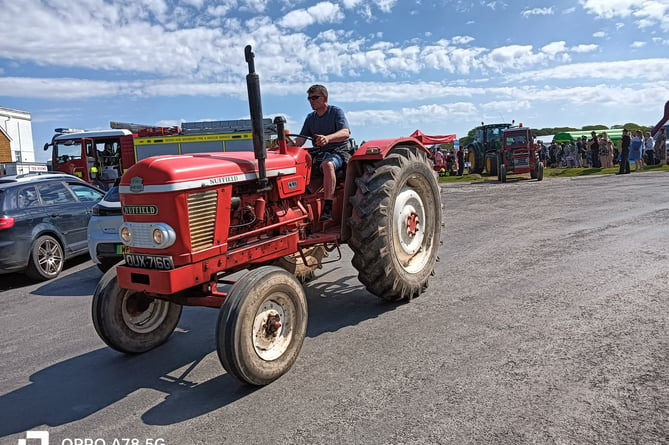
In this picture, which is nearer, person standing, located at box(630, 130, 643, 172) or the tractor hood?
the tractor hood

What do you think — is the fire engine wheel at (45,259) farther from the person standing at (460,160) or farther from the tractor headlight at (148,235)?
the person standing at (460,160)

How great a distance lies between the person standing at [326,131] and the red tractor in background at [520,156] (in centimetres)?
1674

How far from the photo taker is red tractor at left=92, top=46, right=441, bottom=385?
11.7ft

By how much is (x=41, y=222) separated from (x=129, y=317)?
4.86 meters

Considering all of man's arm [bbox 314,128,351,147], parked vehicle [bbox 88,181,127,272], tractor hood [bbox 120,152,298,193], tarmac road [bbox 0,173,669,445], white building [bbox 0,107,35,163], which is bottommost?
tarmac road [bbox 0,173,669,445]

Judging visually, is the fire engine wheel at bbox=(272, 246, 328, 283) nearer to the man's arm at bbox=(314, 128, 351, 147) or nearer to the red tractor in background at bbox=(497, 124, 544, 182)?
the man's arm at bbox=(314, 128, 351, 147)

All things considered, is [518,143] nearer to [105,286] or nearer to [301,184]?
[301,184]

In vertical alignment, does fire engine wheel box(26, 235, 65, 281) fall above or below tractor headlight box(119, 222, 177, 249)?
below

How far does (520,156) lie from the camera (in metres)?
21.0

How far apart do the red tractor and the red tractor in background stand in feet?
53.9

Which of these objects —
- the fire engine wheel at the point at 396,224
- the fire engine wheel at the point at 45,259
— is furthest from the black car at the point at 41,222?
the fire engine wheel at the point at 396,224

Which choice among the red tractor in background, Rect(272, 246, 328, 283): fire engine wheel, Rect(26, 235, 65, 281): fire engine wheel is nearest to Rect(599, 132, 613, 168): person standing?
the red tractor in background

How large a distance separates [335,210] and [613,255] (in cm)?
376

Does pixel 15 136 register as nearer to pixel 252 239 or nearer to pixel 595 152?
pixel 595 152
